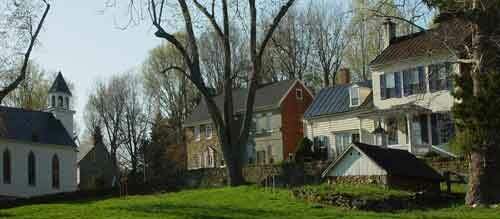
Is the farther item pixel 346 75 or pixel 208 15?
pixel 346 75

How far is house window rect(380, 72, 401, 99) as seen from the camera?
132ft

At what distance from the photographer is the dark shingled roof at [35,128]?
2281 inches

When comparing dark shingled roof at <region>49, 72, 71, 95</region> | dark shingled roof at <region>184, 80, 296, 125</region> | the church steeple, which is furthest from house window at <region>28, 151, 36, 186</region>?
dark shingled roof at <region>184, 80, 296, 125</region>

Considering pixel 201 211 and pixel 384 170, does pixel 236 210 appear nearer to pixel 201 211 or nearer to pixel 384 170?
pixel 201 211

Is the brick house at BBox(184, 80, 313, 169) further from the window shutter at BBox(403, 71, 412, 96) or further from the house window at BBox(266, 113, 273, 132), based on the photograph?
the window shutter at BBox(403, 71, 412, 96)

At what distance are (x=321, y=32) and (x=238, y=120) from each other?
11.2 meters

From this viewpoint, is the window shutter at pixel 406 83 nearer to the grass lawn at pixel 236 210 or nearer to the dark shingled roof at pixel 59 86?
the grass lawn at pixel 236 210

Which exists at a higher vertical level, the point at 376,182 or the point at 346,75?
the point at 346,75

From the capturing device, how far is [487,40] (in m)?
22.8

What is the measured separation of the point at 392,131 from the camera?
40750mm

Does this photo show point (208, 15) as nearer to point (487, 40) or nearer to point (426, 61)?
point (426, 61)

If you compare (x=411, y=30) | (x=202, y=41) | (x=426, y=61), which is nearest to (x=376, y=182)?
(x=426, y=61)

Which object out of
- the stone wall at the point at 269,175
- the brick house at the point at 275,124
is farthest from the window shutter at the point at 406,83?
the brick house at the point at 275,124

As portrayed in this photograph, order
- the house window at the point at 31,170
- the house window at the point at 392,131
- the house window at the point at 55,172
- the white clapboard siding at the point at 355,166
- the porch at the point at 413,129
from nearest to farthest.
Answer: the white clapboard siding at the point at 355,166 < the porch at the point at 413,129 < the house window at the point at 392,131 < the house window at the point at 31,170 < the house window at the point at 55,172
